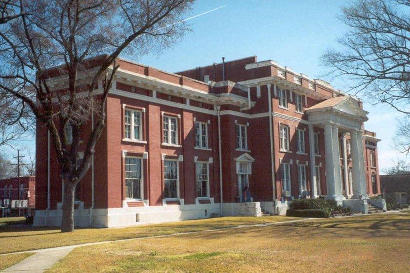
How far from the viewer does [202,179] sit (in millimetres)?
35062

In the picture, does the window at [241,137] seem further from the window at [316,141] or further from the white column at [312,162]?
the window at [316,141]

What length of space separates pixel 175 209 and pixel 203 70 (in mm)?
18052

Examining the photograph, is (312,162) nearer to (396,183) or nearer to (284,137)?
(284,137)

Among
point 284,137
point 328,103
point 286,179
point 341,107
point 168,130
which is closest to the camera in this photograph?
point 168,130

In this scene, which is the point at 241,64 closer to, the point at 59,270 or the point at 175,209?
the point at 175,209

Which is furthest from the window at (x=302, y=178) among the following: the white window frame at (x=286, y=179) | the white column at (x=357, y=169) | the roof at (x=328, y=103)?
the white column at (x=357, y=169)

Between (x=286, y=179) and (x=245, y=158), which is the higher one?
(x=245, y=158)

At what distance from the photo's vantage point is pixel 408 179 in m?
74.1

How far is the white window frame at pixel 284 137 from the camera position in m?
40.2

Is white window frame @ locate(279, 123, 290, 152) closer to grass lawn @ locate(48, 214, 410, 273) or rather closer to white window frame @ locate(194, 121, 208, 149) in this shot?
white window frame @ locate(194, 121, 208, 149)

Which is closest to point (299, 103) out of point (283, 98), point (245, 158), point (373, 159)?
point (283, 98)

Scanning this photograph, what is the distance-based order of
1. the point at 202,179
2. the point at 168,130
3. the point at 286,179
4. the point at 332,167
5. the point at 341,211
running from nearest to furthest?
the point at 168,130 < the point at 202,179 < the point at 341,211 < the point at 286,179 < the point at 332,167

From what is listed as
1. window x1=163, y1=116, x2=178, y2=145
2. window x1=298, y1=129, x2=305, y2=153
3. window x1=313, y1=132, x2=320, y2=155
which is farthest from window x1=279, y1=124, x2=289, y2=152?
window x1=163, y1=116, x2=178, y2=145

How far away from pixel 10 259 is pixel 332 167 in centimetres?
3292
